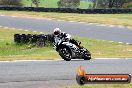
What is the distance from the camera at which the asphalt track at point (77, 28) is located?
1164 inches

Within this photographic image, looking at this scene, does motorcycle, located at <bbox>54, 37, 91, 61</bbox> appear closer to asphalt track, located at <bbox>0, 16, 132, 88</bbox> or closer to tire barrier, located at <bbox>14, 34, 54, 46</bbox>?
asphalt track, located at <bbox>0, 16, 132, 88</bbox>

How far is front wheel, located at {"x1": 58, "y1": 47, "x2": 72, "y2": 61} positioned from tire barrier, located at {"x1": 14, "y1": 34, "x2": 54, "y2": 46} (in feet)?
22.3

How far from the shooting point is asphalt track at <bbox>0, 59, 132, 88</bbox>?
459 inches

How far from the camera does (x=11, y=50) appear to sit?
23.4m

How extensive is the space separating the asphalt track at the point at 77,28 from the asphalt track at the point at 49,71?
1213 centimetres

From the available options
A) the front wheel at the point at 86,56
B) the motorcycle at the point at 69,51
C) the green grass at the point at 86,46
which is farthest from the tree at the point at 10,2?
the front wheel at the point at 86,56

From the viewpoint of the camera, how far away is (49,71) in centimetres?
1335

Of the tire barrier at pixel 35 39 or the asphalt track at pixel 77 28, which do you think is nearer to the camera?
the tire barrier at pixel 35 39

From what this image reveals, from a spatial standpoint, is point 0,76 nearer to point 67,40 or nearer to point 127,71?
point 127,71

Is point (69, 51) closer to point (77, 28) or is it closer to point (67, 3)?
point (77, 28)

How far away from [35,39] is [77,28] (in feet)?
31.9

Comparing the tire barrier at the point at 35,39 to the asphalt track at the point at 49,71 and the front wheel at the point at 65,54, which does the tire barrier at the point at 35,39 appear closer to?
the front wheel at the point at 65,54

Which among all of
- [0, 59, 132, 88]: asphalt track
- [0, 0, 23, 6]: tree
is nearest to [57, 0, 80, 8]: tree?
[0, 0, 23, 6]: tree

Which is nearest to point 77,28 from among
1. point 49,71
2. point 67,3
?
point 49,71
